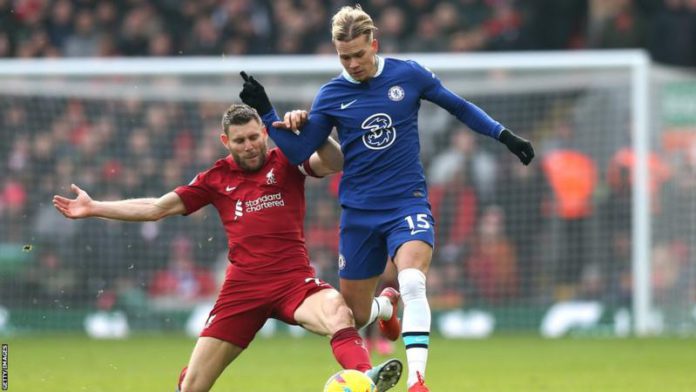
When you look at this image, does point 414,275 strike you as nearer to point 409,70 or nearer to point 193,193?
point 409,70

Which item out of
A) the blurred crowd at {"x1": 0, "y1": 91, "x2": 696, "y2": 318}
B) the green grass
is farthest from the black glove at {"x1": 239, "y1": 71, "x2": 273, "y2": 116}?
the blurred crowd at {"x1": 0, "y1": 91, "x2": 696, "y2": 318}

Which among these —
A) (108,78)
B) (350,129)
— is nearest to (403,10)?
(108,78)

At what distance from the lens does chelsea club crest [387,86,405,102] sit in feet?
28.6

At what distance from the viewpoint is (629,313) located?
688 inches

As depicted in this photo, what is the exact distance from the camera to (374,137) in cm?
868

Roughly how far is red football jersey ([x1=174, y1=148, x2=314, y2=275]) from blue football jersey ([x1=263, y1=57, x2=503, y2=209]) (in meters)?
0.19

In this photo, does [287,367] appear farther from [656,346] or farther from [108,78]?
[108,78]

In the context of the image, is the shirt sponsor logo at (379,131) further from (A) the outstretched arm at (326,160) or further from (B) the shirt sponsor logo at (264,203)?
(B) the shirt sponsor logo at (264,203)

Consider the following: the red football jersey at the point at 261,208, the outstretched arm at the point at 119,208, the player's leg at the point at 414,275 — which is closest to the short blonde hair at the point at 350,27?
the red football jersey at the point at 261,208

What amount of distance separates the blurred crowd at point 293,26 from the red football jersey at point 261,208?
11130 millimetres

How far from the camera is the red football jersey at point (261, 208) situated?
8578 mm

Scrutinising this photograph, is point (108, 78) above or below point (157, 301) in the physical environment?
above

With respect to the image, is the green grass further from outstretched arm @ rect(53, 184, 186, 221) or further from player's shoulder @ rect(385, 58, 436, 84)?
player's shoulder @ rect(385, 58, 436, 84)

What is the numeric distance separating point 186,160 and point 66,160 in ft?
5.35
